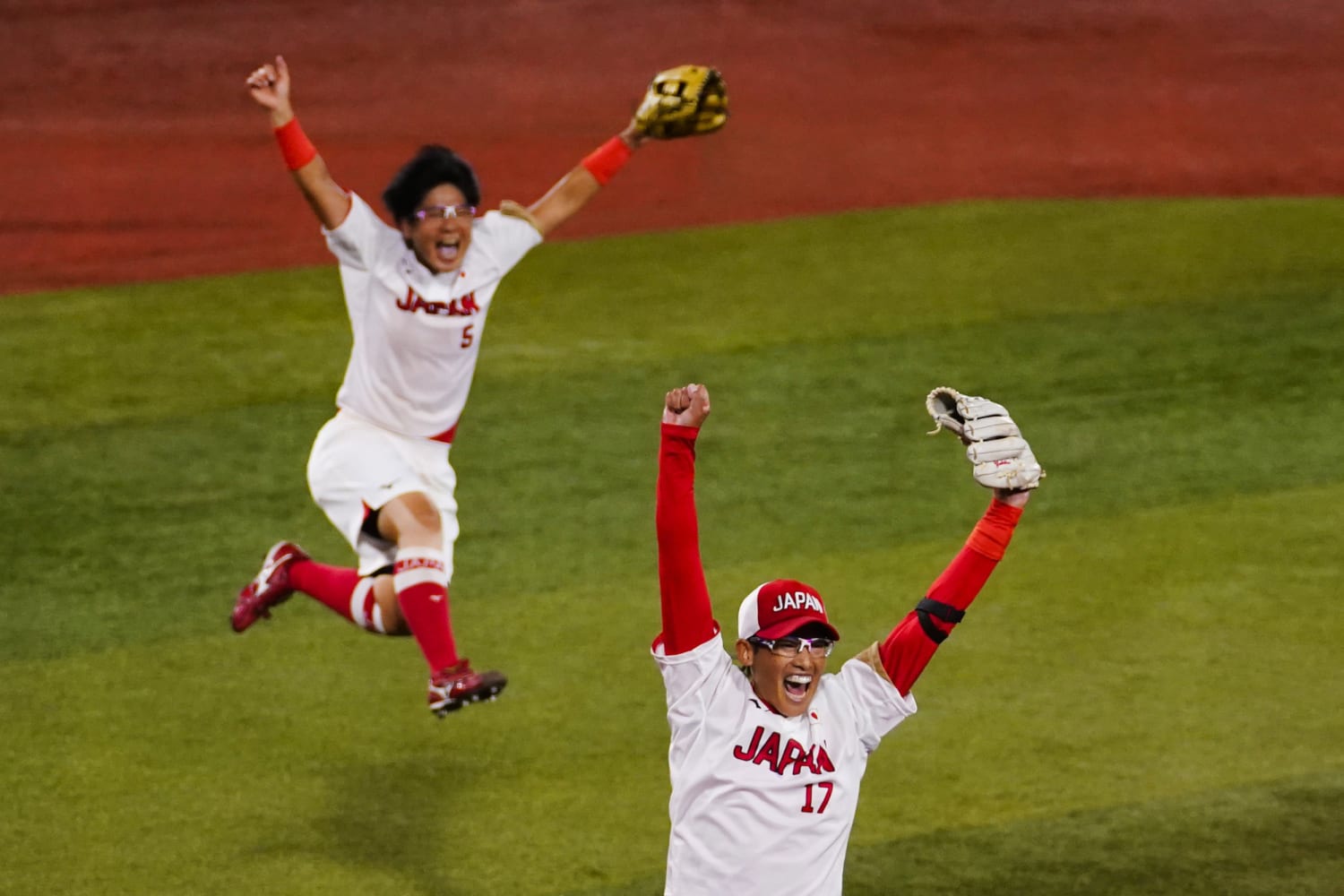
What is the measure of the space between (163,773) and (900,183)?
8265mm

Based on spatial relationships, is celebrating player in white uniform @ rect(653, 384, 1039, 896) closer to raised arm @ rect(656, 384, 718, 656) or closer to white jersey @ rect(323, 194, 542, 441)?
raised arm @ rect(656, 384, 718, 656)

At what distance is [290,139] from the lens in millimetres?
5820

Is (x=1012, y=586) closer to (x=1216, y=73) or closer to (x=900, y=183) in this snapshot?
(x=900, y=183)

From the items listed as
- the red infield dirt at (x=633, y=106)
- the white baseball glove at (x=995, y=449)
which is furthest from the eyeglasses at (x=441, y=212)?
the red infield dirt at (x=633, y=106)

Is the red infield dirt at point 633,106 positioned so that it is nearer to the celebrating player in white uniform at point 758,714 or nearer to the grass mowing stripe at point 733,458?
the grass mowing stripe at point 733,458

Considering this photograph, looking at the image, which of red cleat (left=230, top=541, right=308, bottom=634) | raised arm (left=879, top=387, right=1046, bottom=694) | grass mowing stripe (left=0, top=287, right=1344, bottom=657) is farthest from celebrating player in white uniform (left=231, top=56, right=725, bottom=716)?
grass mowing stripe (left=0, top=287, right=1344, bottom=657)

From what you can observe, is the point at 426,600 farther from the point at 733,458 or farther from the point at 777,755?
the point at 733,458

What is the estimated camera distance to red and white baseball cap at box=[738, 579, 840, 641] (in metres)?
4.39

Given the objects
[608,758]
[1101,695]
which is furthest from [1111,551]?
[608,758]

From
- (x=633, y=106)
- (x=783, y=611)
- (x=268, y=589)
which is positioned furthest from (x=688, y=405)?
(x=633, y=106)

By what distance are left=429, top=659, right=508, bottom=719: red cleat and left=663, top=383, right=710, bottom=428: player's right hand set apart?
1566 millimetres

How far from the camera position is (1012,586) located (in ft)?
26.8

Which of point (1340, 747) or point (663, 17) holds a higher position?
point (663, 17)

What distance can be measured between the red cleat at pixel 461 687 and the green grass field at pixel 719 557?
2.44ft
